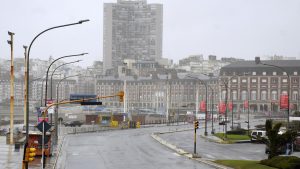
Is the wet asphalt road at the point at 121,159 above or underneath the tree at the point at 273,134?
underneath

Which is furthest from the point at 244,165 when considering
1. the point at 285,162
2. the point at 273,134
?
the point at 285,162

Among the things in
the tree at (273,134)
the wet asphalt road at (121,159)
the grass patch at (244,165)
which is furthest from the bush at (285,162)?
the wet asphalt road at (121,159)

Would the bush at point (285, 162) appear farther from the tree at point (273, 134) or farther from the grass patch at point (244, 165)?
the tree at point (273, 134)

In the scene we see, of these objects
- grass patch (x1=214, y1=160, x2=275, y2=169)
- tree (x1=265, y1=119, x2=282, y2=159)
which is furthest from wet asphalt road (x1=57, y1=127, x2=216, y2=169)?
tree (x1=265, y1=119, x2=282, y2=159)

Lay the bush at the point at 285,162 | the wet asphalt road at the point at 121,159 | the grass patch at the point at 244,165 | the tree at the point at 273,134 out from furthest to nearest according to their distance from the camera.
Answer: the wet asphalt road at the point at 121,159 → the tree at the point at 273,134 → the grass patch at the point at 244,165 → the bush at the point at 285,162

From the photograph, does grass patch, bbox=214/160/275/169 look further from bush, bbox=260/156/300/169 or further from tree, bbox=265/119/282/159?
tree, bbox=265/119/282/159

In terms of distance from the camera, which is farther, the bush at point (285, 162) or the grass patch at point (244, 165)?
the grass patch at point (244, 165)

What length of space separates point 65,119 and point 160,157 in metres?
123

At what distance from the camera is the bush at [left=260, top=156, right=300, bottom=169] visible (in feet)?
117

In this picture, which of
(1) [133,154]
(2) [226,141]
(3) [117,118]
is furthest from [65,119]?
(1) [133,154]

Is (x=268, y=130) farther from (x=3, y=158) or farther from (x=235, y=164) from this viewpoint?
(x=3, y=158)

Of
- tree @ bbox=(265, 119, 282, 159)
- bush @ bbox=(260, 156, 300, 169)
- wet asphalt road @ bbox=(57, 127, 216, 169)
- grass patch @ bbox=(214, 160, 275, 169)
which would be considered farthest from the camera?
wet asphalt road @ bbox=(57, 127, 216, 169)

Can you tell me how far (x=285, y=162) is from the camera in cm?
3662

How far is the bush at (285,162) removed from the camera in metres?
35.6
